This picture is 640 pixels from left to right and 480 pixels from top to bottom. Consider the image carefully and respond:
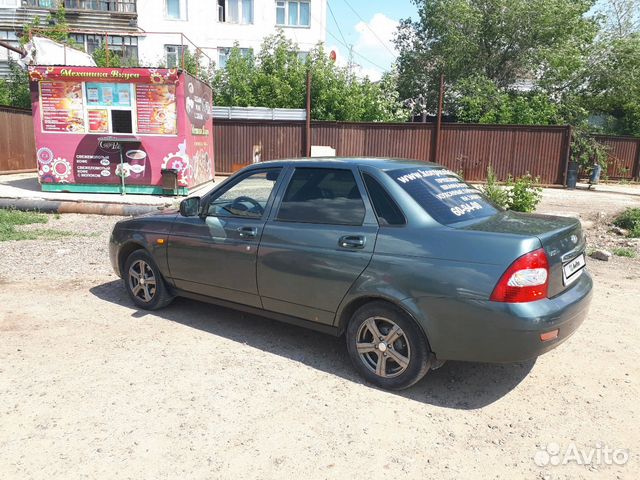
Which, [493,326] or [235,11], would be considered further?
[235,11]

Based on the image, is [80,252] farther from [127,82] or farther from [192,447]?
[127,82]

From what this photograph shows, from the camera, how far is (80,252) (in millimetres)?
7461

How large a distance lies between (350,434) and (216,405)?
3.02 feet

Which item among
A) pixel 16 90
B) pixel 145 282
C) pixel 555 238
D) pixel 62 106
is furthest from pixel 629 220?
pixel 16 90

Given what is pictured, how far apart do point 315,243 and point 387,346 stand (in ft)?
3.01

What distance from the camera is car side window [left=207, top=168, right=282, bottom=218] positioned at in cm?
427

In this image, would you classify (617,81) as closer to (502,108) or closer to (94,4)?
(502,108)

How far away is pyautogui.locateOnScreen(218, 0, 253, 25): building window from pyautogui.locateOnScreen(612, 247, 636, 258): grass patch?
2821 centimetres

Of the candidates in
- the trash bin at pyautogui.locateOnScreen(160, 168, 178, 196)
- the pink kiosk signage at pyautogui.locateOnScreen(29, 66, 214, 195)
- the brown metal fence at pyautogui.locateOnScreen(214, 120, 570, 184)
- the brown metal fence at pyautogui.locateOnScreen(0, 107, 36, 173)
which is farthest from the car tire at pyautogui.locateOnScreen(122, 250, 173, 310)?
the brown metal fence at pyautogui.locateOnScreen(0, 107, 36, 173)

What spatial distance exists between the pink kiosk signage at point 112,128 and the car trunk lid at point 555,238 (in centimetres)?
1065

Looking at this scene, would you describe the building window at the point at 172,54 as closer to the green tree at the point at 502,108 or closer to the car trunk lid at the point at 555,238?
the green tree at the point at 502,108

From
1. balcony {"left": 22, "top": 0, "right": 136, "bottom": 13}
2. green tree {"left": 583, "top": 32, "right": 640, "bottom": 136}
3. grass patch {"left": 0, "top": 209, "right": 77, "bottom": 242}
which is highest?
balcony {"left": 22, "top": 0, "right": 136, "bottom": 13}

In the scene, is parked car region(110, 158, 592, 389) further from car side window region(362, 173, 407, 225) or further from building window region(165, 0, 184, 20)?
building window region(165, 0, 184, 20)

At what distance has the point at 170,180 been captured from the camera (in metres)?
12.9
